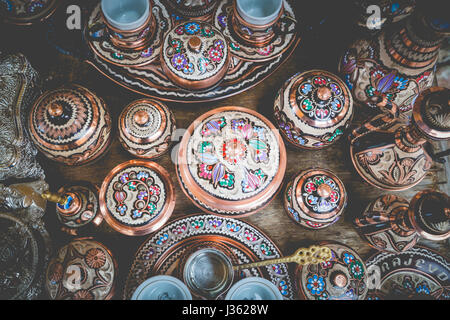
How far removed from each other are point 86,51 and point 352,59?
2.62 feet

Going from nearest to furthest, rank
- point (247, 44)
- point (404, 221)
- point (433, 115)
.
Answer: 1. point (433, 115)
2. point (404, 221)
3. point (247, 44)

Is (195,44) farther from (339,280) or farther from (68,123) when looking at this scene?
(339,280)

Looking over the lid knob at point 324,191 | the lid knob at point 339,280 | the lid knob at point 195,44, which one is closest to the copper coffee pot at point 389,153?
the lid knob at point 324,191

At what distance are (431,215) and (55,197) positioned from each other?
87 cm

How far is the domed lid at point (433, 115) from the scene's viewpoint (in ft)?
1.74

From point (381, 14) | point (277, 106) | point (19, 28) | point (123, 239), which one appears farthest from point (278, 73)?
point (19, 28)

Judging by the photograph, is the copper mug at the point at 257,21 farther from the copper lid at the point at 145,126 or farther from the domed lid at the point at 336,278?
the domed lid at the point at 336,278

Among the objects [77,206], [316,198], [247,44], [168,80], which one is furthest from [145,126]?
[316,198]

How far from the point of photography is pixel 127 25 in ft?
2.07

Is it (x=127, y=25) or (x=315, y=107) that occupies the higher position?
(x=127, y=25)

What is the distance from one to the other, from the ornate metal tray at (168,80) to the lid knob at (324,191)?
36 cm

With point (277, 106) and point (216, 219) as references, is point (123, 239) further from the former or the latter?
point (277, 106)
